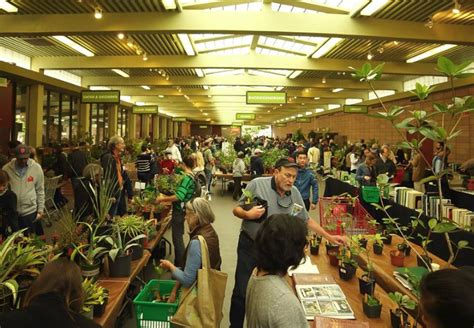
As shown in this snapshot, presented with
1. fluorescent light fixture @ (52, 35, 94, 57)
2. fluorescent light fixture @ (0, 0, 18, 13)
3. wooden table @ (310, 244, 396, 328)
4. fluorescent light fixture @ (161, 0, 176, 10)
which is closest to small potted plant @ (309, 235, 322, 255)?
wooden table @ (310, 244, 396, 328)

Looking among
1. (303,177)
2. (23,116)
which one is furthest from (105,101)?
(303,177)

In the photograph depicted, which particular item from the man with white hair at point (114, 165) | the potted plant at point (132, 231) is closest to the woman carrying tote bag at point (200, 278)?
the potted plant at point (132, 231)

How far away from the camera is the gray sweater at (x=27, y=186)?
4.35 m

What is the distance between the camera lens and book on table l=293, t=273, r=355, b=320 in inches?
81.5

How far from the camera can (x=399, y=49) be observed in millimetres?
9383

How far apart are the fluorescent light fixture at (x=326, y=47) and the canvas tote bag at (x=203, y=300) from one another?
Result: 728 centimetres

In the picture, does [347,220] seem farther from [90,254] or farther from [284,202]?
[90,254]

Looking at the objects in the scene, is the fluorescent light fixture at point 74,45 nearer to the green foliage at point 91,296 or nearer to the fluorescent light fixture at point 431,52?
the green foliage at point 91,296

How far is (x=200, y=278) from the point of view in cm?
248

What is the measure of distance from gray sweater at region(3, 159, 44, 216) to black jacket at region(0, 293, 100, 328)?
3.36 m

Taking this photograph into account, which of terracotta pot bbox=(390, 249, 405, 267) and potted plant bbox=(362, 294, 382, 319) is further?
terracotta pot bbox=(390, 249, 405, 267)

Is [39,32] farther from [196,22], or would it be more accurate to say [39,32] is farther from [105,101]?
[105,101]

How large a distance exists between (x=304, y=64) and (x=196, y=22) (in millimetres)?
4414

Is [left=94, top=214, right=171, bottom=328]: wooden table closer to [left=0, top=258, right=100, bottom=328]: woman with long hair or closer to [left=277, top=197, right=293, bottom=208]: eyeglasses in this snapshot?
[left=0, top=258, right=100, bottom=328]: woman with long hair
